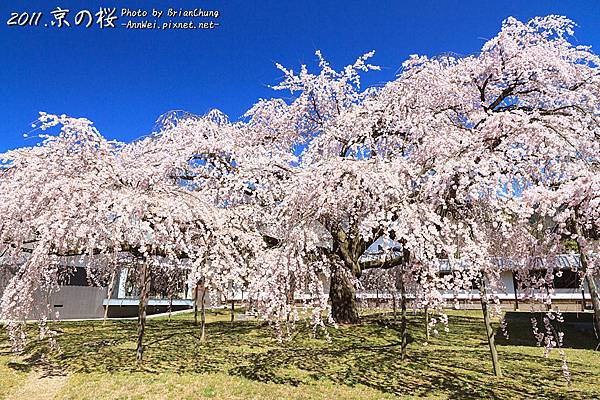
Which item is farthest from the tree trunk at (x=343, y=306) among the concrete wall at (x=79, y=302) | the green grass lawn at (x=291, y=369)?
the concrete wall at (x=79, y=302)

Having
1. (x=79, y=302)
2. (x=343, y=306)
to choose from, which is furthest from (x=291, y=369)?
(x=79, y=302)

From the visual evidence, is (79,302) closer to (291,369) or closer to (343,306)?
(343,306)

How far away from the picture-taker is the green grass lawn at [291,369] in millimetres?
7348

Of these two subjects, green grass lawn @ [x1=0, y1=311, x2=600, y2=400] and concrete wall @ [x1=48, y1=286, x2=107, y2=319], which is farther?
concrete wall @ [x1=48, y1=286, x2=107, y2=319]

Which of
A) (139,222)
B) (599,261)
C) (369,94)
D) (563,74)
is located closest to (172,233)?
(139,222)

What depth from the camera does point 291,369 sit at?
900 cm

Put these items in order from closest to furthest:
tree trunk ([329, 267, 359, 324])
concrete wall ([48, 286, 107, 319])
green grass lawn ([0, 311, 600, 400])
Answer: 1. green grass lawn ([0, 311, 600, 400])
2. tree trunk ([329, 267, 359, 324])
3. concrete wall ([48, 286, 107, 319])

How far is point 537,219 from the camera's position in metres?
6.10

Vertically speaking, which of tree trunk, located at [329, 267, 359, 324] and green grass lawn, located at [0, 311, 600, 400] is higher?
tree trunk, located at [329, 267, 359, 324]

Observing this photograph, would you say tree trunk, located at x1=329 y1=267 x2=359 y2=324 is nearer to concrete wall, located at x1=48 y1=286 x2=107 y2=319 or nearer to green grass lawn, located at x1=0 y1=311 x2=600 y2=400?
green grass lawn, located at x1=0 y1=311 x2=600 y2=400

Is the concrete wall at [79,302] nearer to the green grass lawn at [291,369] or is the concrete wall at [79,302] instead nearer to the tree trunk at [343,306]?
the green grass lawn at [291,369]

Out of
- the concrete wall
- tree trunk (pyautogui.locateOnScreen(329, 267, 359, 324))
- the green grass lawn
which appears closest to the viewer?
the green grass lawn

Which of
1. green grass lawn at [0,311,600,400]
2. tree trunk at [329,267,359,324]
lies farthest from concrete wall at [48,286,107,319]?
tree trunk at [329,267,359,324]

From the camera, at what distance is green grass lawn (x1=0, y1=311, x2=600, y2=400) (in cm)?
735
